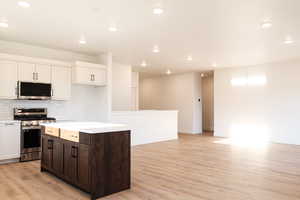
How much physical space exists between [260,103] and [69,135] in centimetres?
693

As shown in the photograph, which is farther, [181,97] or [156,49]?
[181,97]

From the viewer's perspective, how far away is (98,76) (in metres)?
6.32

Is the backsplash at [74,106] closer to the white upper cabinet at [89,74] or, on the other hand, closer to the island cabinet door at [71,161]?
the white upper cabinet at [89,74]

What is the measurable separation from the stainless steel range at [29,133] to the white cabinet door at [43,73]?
0.76 meters

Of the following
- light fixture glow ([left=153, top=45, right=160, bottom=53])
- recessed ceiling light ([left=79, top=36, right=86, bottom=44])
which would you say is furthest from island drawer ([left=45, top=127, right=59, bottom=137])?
light fixture glow ([left=153, top=45, right=160, bottom=53])

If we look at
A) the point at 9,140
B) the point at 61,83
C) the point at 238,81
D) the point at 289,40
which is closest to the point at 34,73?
the point at 61,83

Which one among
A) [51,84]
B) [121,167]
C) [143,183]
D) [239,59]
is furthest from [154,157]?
[239,59]

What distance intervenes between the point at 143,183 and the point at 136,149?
2.83m

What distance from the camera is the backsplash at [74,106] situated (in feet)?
17.3

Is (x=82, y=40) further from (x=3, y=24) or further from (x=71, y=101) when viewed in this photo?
(x=71, y=101)

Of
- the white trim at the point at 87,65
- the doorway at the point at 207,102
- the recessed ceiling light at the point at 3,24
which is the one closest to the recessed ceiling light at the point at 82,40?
the white trim at the point at 87,65

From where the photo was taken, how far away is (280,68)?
7.60m

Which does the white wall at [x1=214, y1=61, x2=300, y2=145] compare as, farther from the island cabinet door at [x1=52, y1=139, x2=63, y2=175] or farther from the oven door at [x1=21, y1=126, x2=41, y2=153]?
the island cabinet door at [x1=52, y1=139, x2=63, y2=175]

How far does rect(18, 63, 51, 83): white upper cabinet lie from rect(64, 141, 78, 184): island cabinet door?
2606 millimetres
